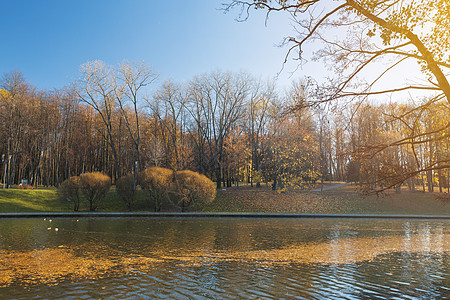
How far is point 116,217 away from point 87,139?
2423 centimetres

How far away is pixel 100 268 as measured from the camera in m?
8.30

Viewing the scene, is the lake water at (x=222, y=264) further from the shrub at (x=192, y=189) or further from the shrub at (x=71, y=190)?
the shrub at (x=192, y=189)

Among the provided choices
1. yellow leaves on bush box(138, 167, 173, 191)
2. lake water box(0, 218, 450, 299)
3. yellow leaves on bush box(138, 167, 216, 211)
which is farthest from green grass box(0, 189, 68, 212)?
lake water box(0, 218, 450, 299)

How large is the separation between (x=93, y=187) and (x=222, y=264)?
2081 centimetres

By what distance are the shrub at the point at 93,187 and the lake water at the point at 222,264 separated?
456 inches

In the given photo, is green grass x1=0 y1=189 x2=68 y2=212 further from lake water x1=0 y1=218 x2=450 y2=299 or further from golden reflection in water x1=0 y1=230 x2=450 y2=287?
golden reflection in water x1=0 y1=230 x2=450 y2=287

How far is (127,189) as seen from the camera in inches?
1122

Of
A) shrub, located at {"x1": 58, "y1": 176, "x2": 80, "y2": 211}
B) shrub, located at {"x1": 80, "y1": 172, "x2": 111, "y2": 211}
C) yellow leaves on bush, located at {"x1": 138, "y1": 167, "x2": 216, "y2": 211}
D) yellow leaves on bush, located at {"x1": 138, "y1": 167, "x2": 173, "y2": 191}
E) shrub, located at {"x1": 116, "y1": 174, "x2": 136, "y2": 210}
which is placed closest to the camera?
shrub, located at {"x1": 58, "y1": 176, "x2": 80, "y2": 211}

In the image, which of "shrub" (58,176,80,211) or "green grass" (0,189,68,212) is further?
"shrub" (58,176,80,211)

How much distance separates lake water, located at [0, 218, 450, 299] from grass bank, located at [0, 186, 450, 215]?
13557 mm

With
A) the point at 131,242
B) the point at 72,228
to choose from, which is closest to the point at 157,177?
the point at 72,228

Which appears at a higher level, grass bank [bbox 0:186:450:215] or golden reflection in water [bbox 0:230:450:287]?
grass bank [bbox 0:186:450:215]

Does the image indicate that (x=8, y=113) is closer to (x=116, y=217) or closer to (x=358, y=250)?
(x=116, y=217)

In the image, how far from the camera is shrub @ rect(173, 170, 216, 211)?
2722 centimetres
